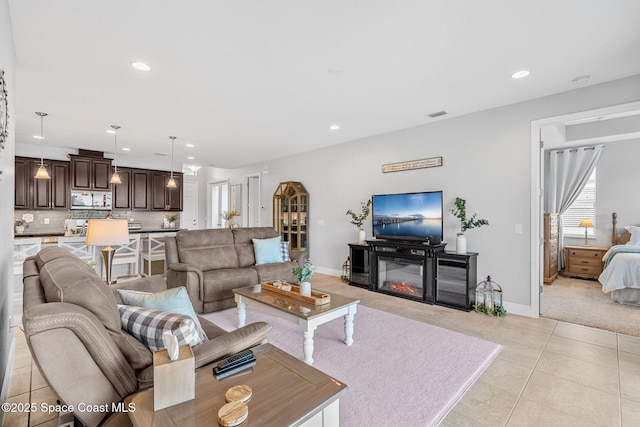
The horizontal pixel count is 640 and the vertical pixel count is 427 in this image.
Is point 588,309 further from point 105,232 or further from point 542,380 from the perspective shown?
point 105,232

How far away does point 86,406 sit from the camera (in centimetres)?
108

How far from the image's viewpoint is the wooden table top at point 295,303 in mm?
2497

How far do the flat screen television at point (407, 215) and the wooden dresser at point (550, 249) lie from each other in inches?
96.0

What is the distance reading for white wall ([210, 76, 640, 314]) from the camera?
141 inches

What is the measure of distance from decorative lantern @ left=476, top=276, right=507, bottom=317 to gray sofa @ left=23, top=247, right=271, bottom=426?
3408 millimetres

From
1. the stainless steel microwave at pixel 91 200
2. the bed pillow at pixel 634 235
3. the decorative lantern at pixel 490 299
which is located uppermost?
the stainless steel microwave at pixel 91 200

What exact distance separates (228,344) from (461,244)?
3436mm

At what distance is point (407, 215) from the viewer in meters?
4.67

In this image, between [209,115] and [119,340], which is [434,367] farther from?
[209,115]

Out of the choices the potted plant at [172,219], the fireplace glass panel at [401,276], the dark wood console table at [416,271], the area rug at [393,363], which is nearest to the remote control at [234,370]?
the area rug at [393,363]

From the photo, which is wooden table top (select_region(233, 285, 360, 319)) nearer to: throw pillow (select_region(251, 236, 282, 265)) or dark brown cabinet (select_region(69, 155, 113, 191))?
throw pillow (select_region(251, 236, 282, 265))

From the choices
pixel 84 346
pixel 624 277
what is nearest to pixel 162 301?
pixel 84 346

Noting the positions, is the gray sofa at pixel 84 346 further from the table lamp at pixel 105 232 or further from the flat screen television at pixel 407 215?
the flat screen television at pixel 407 215

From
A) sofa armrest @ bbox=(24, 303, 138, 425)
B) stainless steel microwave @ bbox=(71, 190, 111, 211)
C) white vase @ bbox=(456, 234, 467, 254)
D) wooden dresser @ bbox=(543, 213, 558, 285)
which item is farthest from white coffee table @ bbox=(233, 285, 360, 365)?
stainless steel microwave @ bbox=(71, 190, 111, 211)
